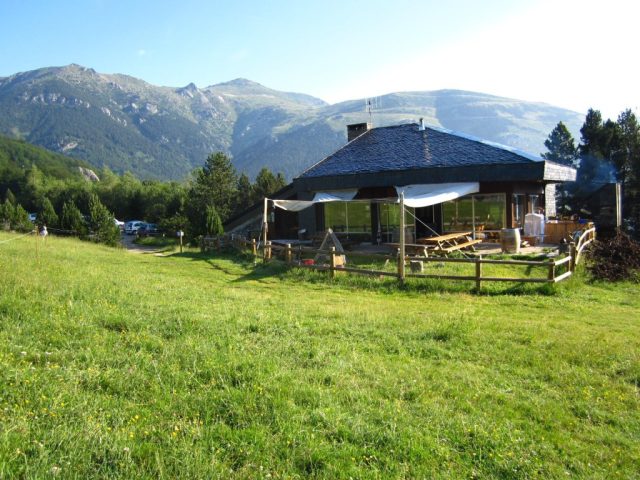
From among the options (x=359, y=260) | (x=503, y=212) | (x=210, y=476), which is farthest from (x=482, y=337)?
(x=503, y=212)

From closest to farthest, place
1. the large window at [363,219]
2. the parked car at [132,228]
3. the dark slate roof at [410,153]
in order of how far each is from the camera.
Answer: the dark slate roof at [410,153]
the large window at [363,219]
the parked car at [132,228]

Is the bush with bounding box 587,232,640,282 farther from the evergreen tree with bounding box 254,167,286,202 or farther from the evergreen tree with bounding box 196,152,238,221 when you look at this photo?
the evergreen tree with bounding box 196,152,238,221

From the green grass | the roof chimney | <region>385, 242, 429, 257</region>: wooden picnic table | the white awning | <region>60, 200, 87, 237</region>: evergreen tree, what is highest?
the roof chimney

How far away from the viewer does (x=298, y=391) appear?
4219mm

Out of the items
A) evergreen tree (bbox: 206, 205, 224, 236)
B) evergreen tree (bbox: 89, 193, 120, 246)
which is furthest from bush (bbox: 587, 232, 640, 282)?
evergreen tree (bbox: 89, 193, 120, 246)

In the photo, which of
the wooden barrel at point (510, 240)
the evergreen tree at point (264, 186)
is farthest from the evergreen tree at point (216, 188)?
the wooden barrel at point (510, 240)

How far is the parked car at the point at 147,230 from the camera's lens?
4844cm

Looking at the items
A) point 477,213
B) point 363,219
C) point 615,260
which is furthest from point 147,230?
point 615,260

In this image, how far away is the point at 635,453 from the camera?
3.73 m

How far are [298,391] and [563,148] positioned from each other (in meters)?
39.9

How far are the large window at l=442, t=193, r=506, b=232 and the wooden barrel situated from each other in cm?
264

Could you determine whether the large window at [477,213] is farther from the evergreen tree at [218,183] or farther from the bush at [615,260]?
the evergreen tree at [218,183]

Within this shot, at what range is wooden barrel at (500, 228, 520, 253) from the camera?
15.1m

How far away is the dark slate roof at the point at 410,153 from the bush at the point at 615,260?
13.6ft
